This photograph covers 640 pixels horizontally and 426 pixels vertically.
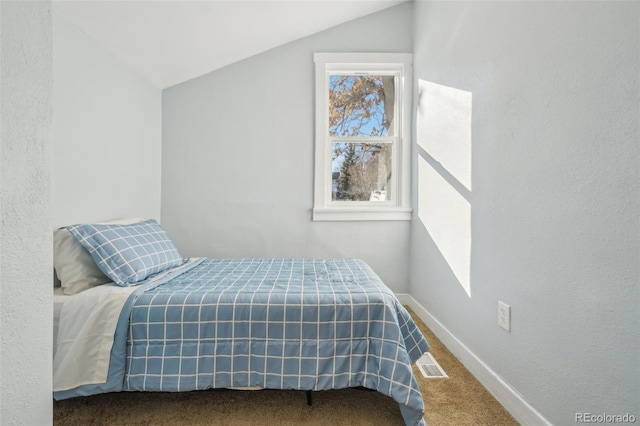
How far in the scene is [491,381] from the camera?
1.66 metres

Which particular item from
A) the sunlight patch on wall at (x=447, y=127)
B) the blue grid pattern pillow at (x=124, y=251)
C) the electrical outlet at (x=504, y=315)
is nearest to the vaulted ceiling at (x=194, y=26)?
the sunlight patch on wall at (x=447, y=127)

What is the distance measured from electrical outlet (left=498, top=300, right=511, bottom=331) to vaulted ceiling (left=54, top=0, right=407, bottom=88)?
2423 mm

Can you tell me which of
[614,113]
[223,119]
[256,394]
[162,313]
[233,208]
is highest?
[223,119]

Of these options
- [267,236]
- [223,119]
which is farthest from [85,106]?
[267,236]

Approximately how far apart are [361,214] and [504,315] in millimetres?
1596

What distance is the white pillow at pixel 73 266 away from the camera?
1.64 m

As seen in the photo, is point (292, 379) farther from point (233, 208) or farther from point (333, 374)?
point (233, 208)

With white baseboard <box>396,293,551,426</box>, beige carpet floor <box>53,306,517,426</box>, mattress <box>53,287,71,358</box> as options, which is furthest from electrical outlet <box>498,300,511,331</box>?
mattress <box>53,287,71,358</box>

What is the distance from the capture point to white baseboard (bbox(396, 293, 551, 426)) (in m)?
1.39

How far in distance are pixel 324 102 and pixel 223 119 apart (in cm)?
93

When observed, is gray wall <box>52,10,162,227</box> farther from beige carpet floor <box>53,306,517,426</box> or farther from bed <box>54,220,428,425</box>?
beige carpet floor <box>53,306,517,426</box>

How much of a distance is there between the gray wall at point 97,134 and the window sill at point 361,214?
1.52m

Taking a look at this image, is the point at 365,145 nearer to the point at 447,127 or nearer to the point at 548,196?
the point at 447,127

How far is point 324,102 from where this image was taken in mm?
2984
